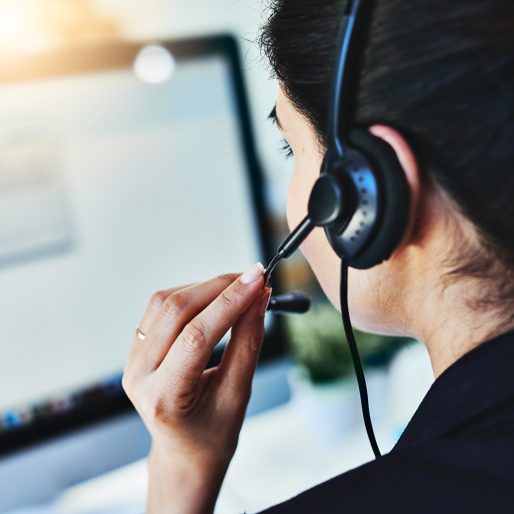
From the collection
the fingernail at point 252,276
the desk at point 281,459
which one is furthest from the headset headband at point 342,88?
the desk at point 281,459

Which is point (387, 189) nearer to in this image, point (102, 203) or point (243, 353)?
point (243, 353)

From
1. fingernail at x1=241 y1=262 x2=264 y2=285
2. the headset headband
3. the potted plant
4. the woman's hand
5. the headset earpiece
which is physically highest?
the headset headband

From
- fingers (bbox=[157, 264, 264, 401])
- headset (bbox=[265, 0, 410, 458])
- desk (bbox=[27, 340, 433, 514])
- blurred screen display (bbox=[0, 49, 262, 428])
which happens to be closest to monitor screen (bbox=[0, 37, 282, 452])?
blurred screen display (bbox=[0, 49, 262, 428])

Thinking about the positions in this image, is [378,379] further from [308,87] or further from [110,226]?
[308,87]

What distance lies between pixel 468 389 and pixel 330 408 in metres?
0.51

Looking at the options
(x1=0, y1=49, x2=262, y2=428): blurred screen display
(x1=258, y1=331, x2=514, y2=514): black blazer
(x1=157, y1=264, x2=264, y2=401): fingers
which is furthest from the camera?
(x1=0, y1=49, x2=262, y2=428): blurred screen display

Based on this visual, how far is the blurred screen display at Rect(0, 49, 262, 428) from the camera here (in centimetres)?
74

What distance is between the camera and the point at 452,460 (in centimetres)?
39

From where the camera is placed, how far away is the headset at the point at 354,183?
41 centimetres

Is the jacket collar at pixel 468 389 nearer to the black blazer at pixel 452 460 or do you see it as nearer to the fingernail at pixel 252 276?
the black blazer at pixel 452 460

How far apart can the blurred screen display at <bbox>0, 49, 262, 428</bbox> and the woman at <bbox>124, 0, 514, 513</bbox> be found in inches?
9.7

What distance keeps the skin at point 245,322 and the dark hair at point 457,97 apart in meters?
0.01

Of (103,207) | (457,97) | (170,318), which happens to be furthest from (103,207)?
(457,97)

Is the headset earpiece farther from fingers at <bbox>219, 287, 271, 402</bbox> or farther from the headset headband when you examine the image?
fingers at <bbox>219, 287, 271, 402</bbox>
